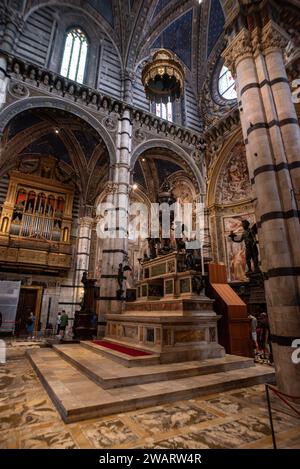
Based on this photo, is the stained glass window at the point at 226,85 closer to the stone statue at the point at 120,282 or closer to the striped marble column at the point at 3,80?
the striped marble column at the point at 3,80

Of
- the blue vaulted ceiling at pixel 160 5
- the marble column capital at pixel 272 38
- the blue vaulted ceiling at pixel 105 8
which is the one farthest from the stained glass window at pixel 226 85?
the marble column capital at pixel 272 38

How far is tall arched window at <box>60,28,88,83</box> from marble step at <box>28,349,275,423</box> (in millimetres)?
14069

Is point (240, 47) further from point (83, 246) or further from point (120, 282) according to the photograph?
point (83, 246)

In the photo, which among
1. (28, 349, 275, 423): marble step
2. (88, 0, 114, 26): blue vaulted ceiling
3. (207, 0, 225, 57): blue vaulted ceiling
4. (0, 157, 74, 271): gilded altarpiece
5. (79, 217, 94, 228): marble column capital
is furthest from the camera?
(79, 217, 94, 228): marble column capital

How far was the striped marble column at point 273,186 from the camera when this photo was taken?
3836 millimetres

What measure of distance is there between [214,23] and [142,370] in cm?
1935

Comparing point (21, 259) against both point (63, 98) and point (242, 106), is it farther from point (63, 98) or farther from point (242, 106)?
point (242, 106)

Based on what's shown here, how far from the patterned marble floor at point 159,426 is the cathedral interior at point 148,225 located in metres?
0.03

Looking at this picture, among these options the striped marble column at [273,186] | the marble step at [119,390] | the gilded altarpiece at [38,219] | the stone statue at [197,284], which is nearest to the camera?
the marble step at [119,390]

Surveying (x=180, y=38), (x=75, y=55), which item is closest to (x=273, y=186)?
(x=75, y=55)

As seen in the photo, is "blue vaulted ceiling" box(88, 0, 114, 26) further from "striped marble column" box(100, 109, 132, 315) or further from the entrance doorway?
the entrance doorway

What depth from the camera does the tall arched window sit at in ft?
41.8

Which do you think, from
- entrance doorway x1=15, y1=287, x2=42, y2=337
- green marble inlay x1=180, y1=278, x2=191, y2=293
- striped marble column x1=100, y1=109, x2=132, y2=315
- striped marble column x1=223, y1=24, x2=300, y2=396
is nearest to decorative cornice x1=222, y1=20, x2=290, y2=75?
striped marble column x1=223, y1=24, x2=300, y2=396

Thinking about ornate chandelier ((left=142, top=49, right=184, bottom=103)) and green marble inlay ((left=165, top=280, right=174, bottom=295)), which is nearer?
green marble inlay ((left=165, top=280, right=174, bottom=295))
